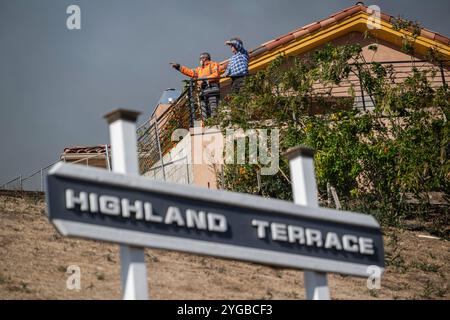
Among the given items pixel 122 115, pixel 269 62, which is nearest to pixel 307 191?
pixel 122 115

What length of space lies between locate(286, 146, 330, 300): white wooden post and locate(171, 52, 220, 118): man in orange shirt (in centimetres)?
926

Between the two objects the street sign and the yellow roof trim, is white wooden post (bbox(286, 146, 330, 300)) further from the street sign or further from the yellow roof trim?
the yellow roof trim

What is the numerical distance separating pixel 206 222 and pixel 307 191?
0.96 m

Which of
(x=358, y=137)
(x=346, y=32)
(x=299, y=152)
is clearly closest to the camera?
(x=299, y=152)

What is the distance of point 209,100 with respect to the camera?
15.6m

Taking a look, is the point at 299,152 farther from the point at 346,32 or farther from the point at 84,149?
the point at 84,149

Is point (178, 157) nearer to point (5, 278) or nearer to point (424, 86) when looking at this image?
point (424, 86)

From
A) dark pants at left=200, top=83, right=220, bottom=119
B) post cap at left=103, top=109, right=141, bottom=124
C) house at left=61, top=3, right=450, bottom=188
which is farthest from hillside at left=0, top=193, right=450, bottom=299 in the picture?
dark pants at left=200, top=83, right=220, bottom=119

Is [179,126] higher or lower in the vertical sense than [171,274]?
higher

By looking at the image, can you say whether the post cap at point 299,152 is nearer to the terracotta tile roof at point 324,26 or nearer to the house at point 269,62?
the house at point 269,62

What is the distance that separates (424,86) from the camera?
14.9 m

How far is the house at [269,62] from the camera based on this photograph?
15.4 meters

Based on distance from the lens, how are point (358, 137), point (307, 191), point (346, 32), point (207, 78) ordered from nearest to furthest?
point (307, 191) → point (358, 137) → point (207, 78) → point (346, 32)

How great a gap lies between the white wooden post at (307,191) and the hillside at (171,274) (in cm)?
201
